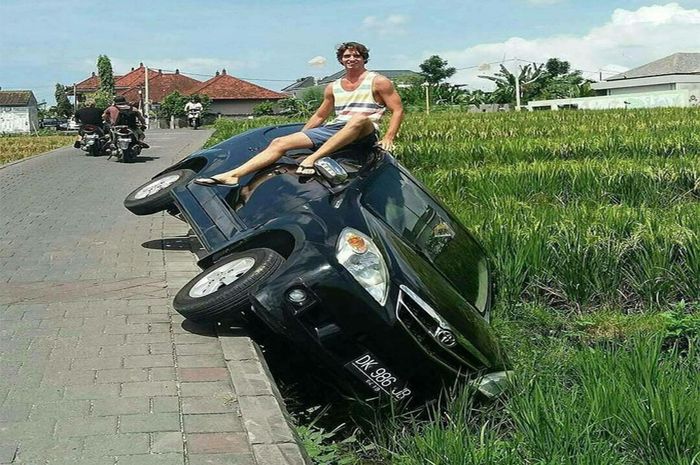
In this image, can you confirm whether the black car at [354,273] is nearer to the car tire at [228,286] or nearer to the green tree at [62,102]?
the car tire at [228,286]

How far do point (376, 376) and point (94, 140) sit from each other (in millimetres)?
16644

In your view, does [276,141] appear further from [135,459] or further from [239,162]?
[135,459]

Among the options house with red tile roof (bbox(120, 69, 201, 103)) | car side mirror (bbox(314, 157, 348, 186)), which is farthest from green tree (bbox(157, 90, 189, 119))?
car side mirror (bbox(314, 157, 348, 186))

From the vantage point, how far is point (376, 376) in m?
4.46

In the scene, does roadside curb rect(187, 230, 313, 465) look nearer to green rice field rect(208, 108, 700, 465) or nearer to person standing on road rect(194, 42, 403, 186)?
green rice field rect(208, 108, 700, 465)

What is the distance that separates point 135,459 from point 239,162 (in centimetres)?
373

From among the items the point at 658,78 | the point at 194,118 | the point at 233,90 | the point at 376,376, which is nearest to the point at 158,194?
the point at 376,376

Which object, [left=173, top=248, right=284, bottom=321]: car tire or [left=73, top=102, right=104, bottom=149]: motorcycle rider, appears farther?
[left=73, top=102, right=104, bottom=149]: motorcycle rider

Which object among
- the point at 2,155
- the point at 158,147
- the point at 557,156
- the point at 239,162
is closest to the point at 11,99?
the point at 2,155

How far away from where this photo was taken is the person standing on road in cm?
652

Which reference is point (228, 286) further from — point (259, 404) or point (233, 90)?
point (233, 90)

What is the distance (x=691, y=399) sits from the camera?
3.71 m

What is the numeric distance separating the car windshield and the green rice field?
48 cm

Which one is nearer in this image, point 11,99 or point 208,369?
point 208,369
